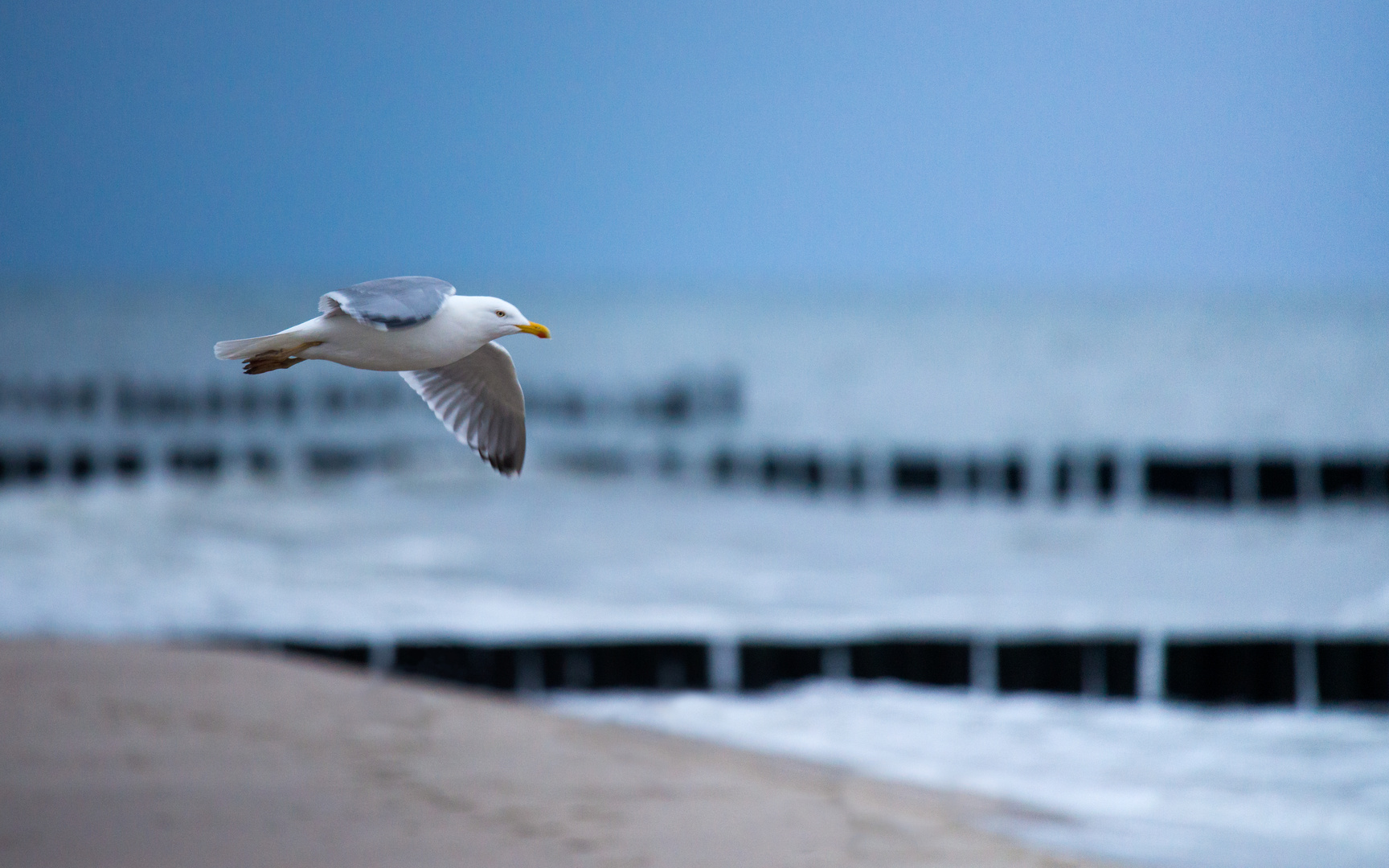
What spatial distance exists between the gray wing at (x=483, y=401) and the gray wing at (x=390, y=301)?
0.73 metres

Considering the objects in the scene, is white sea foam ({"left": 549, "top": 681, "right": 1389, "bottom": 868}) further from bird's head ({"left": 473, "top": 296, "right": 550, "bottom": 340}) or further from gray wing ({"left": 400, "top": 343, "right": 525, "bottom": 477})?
bird's head ({"left": 473, "top": 296, "right": 550, "bottom": 340})

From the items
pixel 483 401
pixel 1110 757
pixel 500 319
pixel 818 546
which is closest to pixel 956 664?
pixel 1110 757

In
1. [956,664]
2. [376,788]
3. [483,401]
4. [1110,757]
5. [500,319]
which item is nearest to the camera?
[500,319]

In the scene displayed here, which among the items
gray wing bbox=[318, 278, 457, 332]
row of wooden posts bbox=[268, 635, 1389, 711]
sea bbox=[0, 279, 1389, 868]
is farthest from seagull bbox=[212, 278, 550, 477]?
row of wooden posts bbox=[268, 635, 1389, 711]

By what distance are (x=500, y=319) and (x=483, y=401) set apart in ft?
3.09

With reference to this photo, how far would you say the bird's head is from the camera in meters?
2.49

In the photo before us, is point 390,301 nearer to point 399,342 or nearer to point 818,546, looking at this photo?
point 399,342

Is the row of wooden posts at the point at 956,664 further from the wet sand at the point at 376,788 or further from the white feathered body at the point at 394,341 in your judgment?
the white feathered body at the point at 394,341

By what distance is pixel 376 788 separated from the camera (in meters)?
6.62

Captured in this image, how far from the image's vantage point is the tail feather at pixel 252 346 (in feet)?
8.07

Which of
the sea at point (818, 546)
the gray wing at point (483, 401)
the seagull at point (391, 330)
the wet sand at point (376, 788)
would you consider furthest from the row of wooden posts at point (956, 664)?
the seagull at point (391, 330)

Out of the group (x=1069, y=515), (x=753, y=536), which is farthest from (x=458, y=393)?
(x=1069, y=515)

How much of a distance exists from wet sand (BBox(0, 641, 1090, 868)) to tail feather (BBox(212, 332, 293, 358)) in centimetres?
364

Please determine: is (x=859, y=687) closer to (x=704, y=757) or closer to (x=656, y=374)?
(x=704, y=757)
